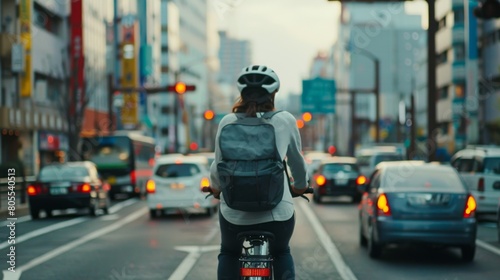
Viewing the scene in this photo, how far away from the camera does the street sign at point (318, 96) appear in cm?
5809

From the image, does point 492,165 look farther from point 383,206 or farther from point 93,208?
point 93,208

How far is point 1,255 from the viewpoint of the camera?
1382cm

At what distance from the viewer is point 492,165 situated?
21406 mm

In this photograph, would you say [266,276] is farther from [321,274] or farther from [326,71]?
[326,71]

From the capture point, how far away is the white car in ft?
81.7

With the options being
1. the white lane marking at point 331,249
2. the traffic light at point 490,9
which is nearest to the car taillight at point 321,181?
the white lane marking at point 331,249

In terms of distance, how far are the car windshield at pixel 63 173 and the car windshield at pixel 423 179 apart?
42.5ft

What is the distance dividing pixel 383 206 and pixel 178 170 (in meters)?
12.9

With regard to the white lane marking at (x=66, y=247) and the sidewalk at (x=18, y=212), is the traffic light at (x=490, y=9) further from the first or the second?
the sidewalk at (x=18, y=212)

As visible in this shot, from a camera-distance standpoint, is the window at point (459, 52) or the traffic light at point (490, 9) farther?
the window at point (459, 52)

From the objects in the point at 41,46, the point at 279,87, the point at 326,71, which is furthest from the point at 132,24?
the point at 326,71

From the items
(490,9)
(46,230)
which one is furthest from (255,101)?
(46,230)

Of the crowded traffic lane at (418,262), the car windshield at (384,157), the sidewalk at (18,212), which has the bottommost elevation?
the sidewalk at (18,212)

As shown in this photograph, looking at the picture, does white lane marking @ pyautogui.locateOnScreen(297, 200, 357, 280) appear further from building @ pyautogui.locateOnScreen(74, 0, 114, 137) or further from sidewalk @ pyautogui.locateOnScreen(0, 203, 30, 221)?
building @ pyautogui.locateOnScreen(74, 0, 114, 137)
